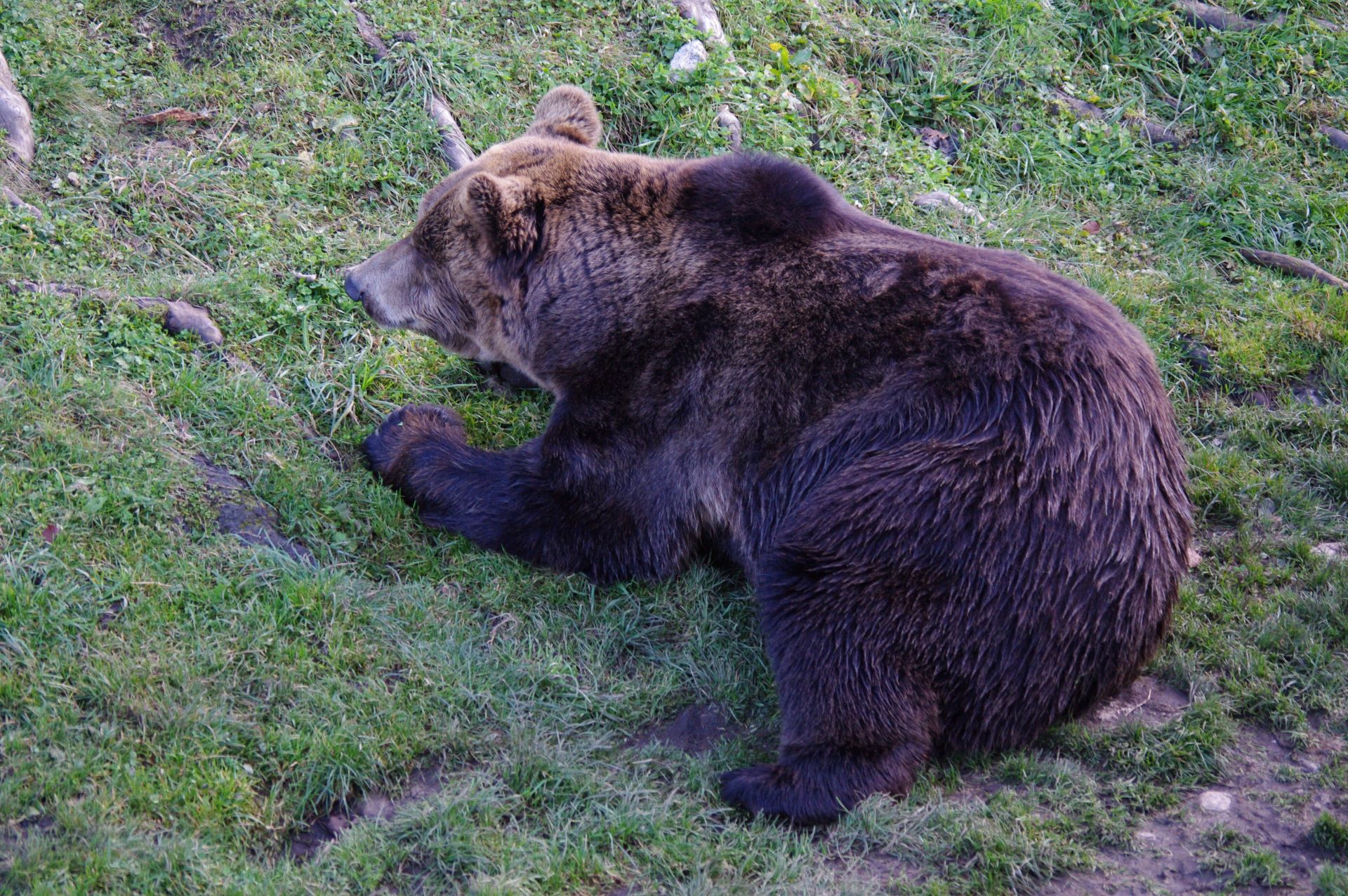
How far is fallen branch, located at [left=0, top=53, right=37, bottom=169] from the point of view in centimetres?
582

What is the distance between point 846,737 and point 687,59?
15.3ft

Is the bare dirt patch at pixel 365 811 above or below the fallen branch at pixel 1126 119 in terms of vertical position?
below

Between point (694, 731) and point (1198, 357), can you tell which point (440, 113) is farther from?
point (1198, 357)

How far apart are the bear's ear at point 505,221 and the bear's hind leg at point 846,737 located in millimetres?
2054

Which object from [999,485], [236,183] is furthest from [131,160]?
[999,485]

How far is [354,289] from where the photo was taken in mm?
5434

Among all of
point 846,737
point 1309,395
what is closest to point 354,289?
point 846,737

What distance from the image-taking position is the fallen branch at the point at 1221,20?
8.38 m

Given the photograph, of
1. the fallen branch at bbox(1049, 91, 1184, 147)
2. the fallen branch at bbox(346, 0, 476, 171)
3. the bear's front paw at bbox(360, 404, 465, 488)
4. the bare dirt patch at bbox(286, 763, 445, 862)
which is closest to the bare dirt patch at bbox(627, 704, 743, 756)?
the bare dirt patch at bbox(286, 763, 445, 862)

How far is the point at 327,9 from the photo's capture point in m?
6.86

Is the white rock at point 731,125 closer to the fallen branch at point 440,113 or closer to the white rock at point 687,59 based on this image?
the white rock at point 687,59

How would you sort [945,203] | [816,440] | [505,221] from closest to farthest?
[816,440] < [505,221] < [945,203]

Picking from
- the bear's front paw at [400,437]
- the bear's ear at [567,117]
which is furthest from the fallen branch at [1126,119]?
the bear's front paw at [400,437]

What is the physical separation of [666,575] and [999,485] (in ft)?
5.06
